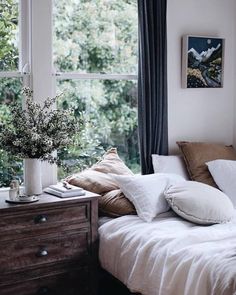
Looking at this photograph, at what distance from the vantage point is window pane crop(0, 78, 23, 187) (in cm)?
309

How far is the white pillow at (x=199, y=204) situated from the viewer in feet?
8.92

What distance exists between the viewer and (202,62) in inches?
148

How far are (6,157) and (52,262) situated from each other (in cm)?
80

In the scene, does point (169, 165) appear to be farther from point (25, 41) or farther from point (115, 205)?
point (25, 41)

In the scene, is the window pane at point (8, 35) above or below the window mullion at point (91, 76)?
above

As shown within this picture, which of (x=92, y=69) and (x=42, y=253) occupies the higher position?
(x=92, y=69)

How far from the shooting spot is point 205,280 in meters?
2.11

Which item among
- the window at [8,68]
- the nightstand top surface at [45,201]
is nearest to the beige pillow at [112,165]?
the nightstand top surface at [45,201]

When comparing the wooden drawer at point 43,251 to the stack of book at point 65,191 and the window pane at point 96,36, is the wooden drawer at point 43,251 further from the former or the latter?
the window pane at point 96,36

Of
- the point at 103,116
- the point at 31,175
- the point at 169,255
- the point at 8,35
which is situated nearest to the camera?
the point at 169,255

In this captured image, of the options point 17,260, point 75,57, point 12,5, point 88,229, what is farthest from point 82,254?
point 12,5

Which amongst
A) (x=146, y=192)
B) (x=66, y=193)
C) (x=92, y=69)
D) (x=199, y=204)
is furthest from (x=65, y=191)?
(x=92, y=69)

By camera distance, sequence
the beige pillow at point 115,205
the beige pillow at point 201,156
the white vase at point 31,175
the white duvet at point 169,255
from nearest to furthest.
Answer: the white duvet at point 169,255, the white vase at point 31,175, the beige pillow at point 115,205, the beige pillow at point 201,156

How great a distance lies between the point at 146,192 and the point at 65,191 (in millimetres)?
511
